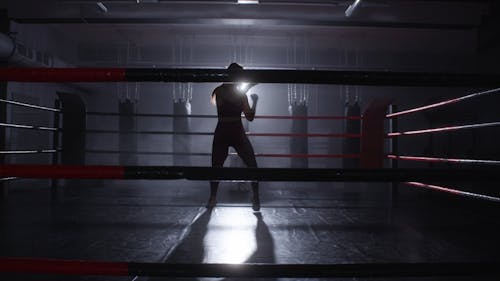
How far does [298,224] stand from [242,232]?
0.54 m

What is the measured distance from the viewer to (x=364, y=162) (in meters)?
4.26

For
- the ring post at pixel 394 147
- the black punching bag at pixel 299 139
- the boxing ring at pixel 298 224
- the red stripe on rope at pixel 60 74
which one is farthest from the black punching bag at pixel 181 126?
the red stripe on rope at pixel 60 74

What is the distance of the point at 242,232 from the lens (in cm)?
228

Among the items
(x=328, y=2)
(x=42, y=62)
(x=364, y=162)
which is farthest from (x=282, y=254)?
(x=42, y=62)

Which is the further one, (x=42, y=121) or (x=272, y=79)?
(x=42, y=121)

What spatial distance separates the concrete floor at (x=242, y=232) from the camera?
1771 mm

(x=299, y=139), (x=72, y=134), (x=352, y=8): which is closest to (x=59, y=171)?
(x=72, y=134)

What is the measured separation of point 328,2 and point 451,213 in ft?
10.6

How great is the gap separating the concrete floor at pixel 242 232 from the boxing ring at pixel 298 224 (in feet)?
0.04

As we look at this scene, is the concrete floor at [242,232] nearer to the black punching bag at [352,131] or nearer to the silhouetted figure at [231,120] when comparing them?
the silhouetted figure at [231,120]

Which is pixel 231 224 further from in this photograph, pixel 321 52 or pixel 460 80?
pixel 321 52

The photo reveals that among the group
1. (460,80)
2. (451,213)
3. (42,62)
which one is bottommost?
(451,213)

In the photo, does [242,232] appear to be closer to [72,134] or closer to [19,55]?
[72,134]

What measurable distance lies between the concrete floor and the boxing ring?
12mm
